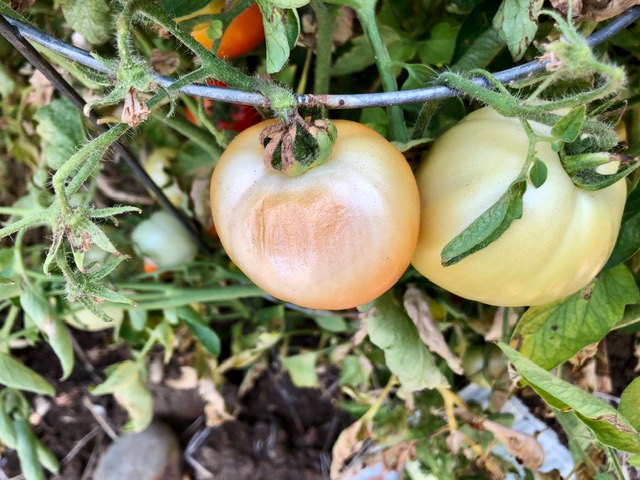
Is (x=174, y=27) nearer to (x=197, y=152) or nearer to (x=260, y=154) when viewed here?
(x=260, y=154)

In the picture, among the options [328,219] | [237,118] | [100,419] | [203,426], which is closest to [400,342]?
[328,219]

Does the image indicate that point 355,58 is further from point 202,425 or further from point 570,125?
point 202,425

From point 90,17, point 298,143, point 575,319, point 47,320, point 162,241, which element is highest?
point 90,17

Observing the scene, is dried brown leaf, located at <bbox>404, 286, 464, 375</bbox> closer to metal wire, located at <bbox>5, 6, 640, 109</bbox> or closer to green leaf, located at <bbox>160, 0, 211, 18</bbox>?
metal wire, located at <bbox>5, 6, 640, 109</bbox>

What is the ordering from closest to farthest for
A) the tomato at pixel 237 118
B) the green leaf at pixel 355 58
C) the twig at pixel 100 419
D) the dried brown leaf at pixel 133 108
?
the dried brown leaf at pixel 133 108 < the green leaf at pixel 355 58 < the tomato at pixel 237 118 < the twig at pixel 100 419

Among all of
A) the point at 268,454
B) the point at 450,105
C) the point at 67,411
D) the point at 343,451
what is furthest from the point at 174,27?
the point at 67,411

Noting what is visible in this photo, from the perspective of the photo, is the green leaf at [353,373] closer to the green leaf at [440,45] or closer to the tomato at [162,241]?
the tomato at [162,241]

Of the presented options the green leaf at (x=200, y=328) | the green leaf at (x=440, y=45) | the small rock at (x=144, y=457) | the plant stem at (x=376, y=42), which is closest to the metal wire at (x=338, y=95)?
the plant stem at (x=376, y=42)
